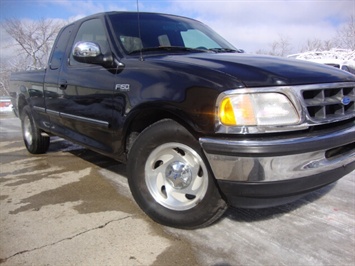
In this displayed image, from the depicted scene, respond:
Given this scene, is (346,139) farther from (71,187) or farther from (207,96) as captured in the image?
(71,187)

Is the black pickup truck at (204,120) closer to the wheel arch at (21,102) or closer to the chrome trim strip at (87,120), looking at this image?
the chrome trim strip at (87,120)

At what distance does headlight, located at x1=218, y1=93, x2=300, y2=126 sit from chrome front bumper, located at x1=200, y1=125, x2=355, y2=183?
0.39 ft

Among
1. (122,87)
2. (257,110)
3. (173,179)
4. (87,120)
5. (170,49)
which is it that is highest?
(170,49)

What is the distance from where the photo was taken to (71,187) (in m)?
3.39

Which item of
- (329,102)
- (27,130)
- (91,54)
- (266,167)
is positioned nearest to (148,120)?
(91,54)

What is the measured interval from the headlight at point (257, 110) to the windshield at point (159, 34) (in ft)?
4.36

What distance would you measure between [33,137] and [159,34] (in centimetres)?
279

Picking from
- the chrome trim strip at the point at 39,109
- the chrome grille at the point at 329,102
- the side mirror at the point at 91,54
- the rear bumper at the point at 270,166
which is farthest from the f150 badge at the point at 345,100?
the chrome trim strip at the point at 39,109

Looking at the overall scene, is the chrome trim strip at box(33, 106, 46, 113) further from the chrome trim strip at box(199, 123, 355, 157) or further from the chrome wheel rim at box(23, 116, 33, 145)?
the chrome trim strip at box(199, 123, 355, 157)

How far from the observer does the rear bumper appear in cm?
191

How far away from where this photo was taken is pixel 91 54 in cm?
283

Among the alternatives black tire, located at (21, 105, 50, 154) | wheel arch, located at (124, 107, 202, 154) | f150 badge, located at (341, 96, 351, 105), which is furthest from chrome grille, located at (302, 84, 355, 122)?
black tire, located at (21, 105, 50, 154)

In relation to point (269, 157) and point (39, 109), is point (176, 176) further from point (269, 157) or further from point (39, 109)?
point (39, 109)

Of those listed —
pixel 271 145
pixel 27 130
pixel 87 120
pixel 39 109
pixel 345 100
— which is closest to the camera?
pixel 271 145
